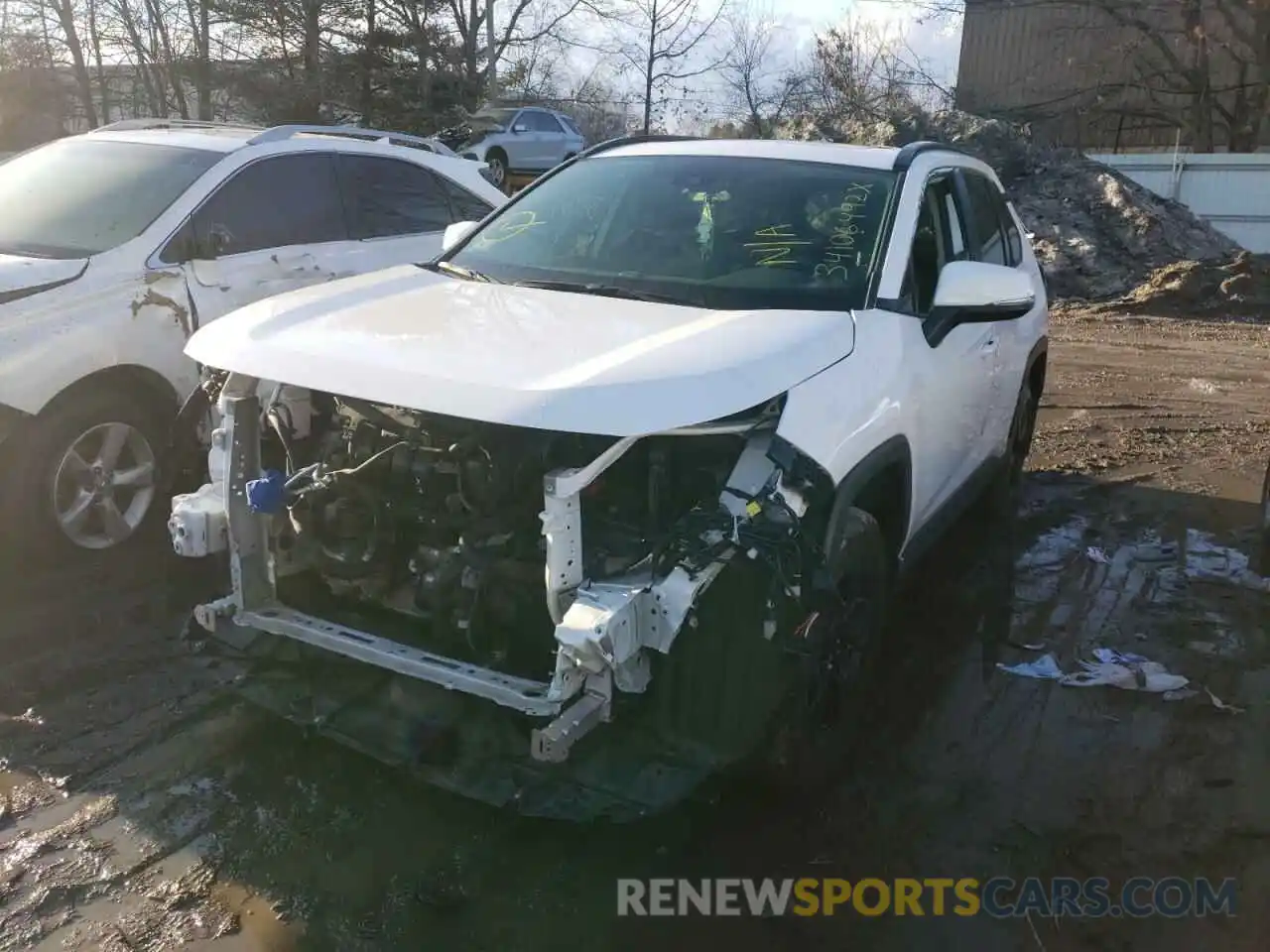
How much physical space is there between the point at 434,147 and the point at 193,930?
573 cm

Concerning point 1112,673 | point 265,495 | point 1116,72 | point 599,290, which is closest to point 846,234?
point 599,290

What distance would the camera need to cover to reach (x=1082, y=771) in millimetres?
3619

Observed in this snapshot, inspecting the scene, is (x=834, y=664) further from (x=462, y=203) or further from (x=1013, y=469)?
(x=462, y=203)

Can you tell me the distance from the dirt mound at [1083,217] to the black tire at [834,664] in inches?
498

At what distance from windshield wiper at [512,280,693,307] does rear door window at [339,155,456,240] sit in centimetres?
280

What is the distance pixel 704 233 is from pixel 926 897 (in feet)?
7.95

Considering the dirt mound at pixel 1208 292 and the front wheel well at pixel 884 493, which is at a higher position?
the front wheel well at pixel 884 493

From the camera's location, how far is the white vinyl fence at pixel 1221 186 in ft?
57.3

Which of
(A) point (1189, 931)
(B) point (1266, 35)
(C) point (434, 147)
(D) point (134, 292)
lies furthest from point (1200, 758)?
(B) point (1266, 35)

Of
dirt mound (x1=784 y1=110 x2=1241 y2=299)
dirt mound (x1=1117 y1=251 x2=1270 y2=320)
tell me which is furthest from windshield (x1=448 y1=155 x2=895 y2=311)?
dirt mound (x1=784 y1=110 x2=1241 y2=299)

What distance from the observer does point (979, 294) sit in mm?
3641

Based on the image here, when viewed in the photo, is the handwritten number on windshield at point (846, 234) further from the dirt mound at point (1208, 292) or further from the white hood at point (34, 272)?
the dirt mound at point (1208, 292)

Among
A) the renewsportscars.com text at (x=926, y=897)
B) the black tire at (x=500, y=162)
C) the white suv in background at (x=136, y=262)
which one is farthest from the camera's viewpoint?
the black tire at (x=500, y=162)

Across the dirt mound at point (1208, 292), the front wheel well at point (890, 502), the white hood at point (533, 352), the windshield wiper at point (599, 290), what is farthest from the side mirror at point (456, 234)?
the dirt mound at point (1208, 292)
